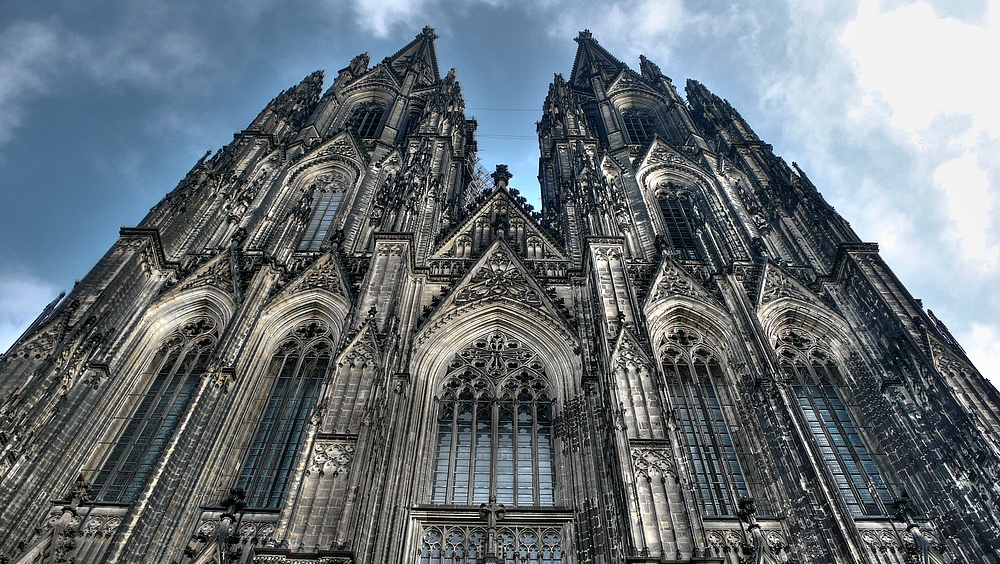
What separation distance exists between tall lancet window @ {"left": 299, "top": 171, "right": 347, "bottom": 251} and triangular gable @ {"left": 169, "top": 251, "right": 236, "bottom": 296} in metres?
2.55

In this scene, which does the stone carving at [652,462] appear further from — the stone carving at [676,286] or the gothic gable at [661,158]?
the gothic gable at [661,158]

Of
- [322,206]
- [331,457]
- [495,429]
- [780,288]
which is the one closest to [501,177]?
[322,206]

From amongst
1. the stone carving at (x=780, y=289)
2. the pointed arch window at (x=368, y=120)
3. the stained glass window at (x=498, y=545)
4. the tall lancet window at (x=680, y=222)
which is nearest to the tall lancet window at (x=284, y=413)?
the stained glass window at (x=498, y=545)

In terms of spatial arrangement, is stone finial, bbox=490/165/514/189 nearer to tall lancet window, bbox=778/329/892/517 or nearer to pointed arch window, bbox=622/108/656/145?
pointed arch window, bbox=622/108/656/145

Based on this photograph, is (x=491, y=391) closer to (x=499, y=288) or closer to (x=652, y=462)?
(x=499, y=288)

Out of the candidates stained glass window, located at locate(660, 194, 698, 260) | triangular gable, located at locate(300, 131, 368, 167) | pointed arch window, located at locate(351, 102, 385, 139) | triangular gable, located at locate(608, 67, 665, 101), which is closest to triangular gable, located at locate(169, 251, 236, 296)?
triangular gable, located at locate(300, 131, 368, 167)

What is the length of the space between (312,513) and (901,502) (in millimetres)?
10937

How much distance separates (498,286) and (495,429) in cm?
456

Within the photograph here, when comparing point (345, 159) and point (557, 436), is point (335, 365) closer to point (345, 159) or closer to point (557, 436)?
point (557, 436)

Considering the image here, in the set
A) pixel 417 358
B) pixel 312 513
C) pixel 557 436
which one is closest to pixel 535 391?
pixel 557 436

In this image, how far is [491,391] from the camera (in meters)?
16.7

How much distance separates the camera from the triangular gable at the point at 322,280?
19.1 meters

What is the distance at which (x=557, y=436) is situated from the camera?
15.3 meters

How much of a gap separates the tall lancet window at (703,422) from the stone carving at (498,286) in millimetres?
3716
